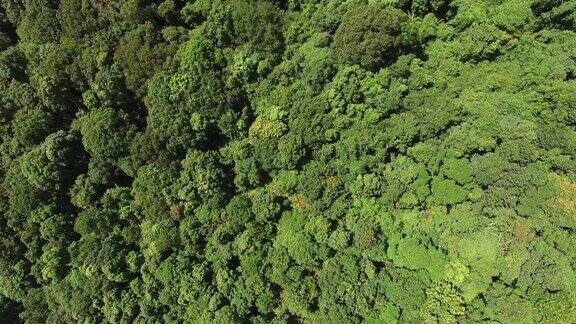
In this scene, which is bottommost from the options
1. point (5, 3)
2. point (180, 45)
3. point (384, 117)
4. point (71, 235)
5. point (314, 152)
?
point (71, 235)

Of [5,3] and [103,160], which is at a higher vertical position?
[5,3]

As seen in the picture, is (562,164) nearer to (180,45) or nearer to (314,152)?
(314,152)

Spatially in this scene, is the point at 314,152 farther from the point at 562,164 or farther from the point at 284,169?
the point at 562,164

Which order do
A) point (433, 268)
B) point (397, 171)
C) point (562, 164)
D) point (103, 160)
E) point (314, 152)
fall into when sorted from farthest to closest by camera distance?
point (103, 160), point (314, 152), point (397, 171), point (433, 268), point (562, 164)

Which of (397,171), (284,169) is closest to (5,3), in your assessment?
(284,169)

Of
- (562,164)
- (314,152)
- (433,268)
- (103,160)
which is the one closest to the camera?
(562,164)

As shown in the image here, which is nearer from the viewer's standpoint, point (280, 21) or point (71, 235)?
point (280, 21)
